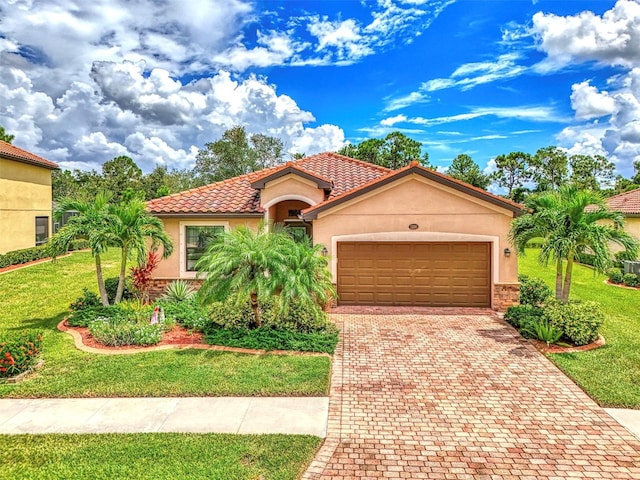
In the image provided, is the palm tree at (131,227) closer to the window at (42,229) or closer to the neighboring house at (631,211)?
the window at (42,229)

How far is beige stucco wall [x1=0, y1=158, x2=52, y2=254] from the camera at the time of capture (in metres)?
24.9

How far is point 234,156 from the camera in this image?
4650 cm

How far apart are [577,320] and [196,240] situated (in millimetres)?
13679

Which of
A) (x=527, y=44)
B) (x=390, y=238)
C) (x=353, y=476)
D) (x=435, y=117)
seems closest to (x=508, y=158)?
(x=435, y=117)

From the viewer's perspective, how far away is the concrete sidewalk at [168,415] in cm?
666

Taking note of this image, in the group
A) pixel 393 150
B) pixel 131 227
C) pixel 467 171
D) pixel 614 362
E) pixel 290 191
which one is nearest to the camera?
pixel 614 362

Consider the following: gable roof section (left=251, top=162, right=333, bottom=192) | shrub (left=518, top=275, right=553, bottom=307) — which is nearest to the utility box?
shrub (left=518, top=275, right=553, bottom=307)

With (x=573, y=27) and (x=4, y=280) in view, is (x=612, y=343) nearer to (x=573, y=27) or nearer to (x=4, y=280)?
(x=573, y=27)

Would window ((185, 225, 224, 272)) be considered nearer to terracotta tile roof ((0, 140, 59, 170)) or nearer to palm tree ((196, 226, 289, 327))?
palm tree ((196, 226, 289, 327))

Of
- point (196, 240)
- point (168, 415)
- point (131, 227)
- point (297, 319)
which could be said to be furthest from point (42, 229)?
point (168, 415)

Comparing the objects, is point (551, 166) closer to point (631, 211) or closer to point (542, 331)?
point (631, 211)

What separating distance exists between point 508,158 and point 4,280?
197 feet

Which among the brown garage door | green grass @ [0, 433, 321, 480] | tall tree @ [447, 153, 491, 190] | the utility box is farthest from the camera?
tall tree @ [447, 153, 491, 190]

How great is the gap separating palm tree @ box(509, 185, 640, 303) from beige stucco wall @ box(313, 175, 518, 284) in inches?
104
